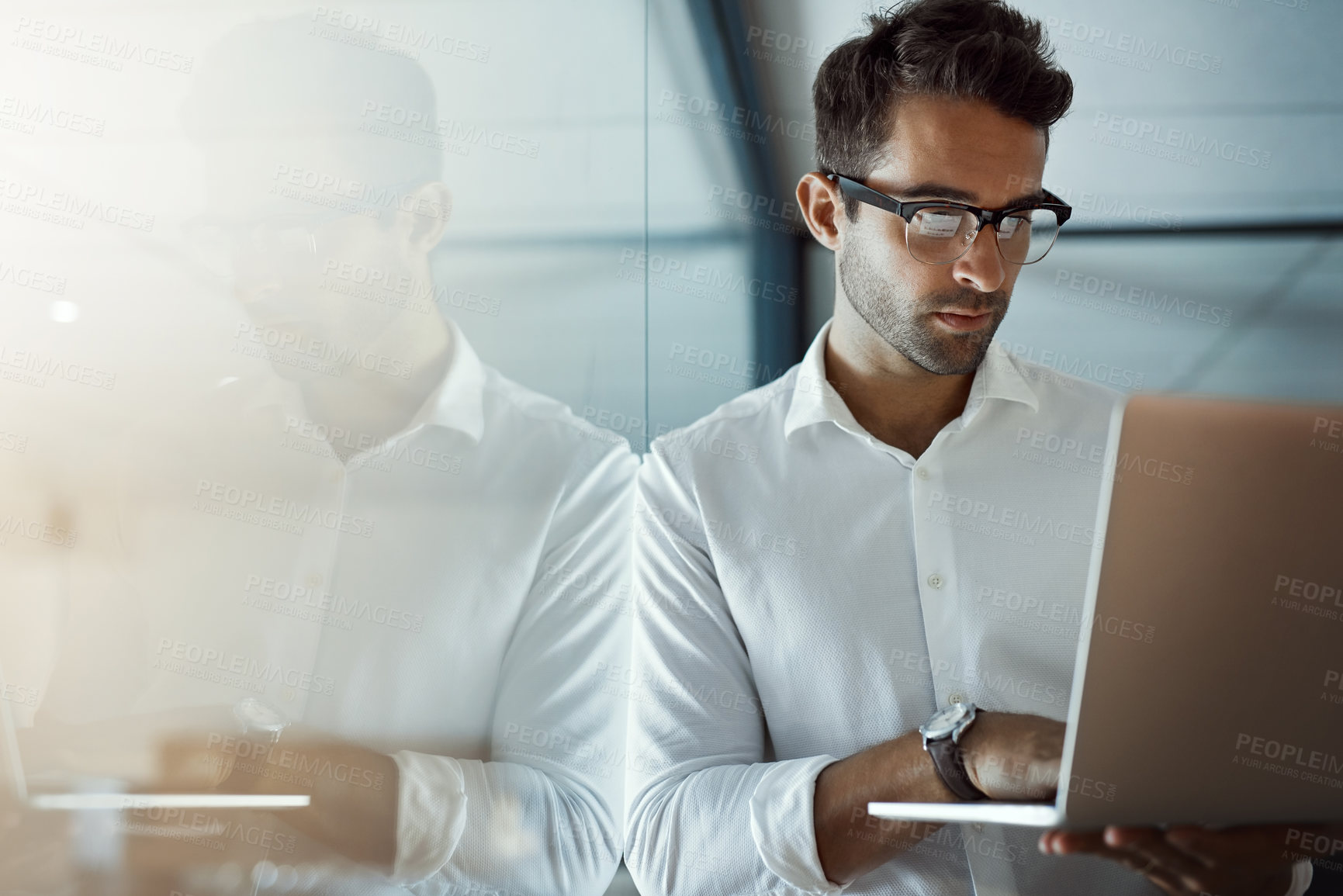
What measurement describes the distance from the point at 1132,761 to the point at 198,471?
0.97 meters

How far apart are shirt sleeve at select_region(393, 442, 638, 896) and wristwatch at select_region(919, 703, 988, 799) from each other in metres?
0.59

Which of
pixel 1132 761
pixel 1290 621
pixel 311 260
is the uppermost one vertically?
pixel 311 260

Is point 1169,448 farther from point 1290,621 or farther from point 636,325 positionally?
point 636,325

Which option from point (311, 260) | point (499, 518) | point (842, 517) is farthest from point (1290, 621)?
point (311, 260)

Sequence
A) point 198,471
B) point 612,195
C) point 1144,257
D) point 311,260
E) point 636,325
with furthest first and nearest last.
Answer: point 1144,257 → point 636,325 → point 612,195 → point 311,260 → point 198,471

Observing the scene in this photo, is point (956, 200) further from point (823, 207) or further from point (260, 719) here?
point (260, 719)

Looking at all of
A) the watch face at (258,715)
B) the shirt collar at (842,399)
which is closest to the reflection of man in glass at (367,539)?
→ the watch face at (258,715)

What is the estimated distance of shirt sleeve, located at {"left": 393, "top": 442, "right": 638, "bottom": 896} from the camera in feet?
4.09

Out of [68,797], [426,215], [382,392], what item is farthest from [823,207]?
[68,797]

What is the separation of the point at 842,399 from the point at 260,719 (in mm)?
968

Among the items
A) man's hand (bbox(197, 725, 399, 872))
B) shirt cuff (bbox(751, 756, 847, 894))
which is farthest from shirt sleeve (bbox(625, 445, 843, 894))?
man's hand (bbox(197, 725, 399, 872))

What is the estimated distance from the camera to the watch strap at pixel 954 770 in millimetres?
979

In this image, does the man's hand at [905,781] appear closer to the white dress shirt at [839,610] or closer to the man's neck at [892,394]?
the white dress shirt at [839,610]

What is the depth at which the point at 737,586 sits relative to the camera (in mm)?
1366
